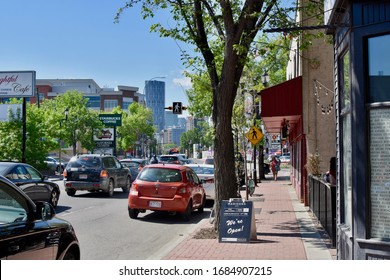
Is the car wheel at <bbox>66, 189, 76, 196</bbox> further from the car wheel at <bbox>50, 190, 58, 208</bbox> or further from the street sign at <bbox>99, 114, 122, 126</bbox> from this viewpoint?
the street sign at <bbox>99, 114, 122, 126</bbox>

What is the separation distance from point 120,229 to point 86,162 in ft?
27.9

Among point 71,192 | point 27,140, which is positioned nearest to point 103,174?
point 71,192

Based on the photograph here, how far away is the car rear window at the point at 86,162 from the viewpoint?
20.7 meters

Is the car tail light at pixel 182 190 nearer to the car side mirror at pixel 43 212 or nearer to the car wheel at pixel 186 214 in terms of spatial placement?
the car wheel at pixel 186 214

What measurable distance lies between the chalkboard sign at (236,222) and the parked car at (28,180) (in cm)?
635

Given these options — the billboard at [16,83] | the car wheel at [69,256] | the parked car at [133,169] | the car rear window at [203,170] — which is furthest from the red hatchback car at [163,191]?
the billboard at [16,83]

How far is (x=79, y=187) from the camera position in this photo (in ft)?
67.2

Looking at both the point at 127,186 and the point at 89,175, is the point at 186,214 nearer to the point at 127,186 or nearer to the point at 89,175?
the point at 89,175

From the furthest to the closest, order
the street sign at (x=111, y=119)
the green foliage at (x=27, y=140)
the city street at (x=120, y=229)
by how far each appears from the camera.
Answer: the street sign at (x=111, y=119) → the green foliage at (x=27, y=140) → the city street at (x=120, y=229)

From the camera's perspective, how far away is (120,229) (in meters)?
12.8

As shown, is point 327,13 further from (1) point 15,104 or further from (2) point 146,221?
(1) point 15,104

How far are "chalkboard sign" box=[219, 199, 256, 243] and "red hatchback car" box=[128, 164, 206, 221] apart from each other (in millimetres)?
4141

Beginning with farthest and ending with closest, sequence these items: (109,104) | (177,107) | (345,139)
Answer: (109,104), (177,107), (345,139)
